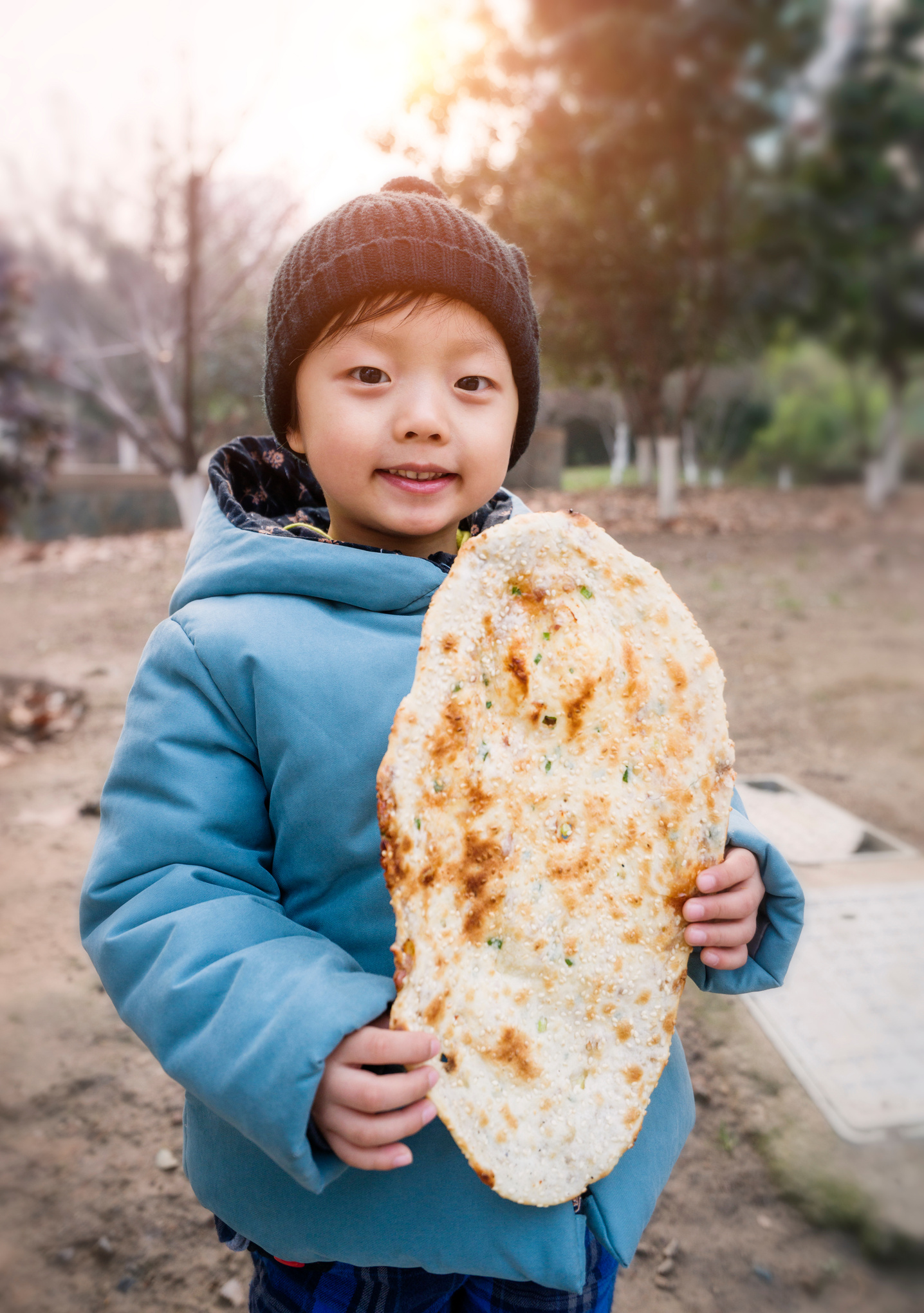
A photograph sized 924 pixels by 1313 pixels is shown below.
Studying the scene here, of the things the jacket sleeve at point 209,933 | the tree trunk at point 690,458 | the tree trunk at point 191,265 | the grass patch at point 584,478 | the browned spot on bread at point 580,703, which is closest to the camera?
the jacket sleeve at point 209,933

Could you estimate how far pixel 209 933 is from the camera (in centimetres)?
94

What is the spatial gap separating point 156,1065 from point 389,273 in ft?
7.12

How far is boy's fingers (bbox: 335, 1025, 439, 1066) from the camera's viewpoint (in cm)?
89

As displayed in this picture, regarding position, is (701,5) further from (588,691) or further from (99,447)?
(99,447)

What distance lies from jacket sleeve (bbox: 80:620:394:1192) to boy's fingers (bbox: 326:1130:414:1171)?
0.03 metres

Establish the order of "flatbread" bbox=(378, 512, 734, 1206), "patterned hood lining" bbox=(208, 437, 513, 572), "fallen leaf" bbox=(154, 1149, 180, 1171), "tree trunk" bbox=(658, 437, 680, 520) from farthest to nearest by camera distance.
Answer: "tree trunk" bbox=(658, 437, 680, 520), "fallen leaf" bbox=(154, 1149, 180, 1171), "patterned hood lining" bbox=(208, 437, 513, 572), "flatbread" bbox=(378, 512, 734, 1206)

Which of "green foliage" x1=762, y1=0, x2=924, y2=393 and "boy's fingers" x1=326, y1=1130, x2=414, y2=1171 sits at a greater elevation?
"green foliage" x1=762, y1=0, x2=924, y2=393

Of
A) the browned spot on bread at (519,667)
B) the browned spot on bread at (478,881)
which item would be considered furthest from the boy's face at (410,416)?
the browned spot on bread at (478,881)

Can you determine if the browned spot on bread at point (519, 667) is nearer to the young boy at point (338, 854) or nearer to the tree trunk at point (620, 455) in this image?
the young boy at point (338, 854)

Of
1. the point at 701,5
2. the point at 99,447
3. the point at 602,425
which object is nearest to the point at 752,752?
the point at 602,425

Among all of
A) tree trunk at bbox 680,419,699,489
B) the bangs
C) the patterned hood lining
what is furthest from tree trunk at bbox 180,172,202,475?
tree trunk at bbox 680,419,699,489

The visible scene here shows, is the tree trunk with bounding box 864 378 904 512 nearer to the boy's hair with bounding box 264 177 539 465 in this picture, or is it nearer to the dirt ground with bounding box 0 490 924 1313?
the dirt ground with bounding box 0 490 924 1313

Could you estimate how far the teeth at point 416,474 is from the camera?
1.18 m

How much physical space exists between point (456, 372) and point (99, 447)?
15882 millimetres
